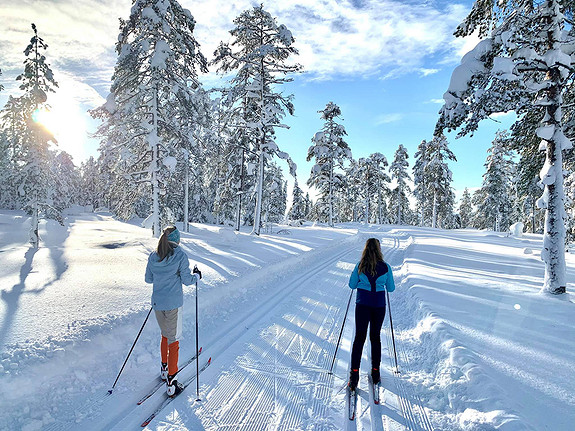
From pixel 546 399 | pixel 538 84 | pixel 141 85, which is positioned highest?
pixel 141 85

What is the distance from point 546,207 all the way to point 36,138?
23.7m

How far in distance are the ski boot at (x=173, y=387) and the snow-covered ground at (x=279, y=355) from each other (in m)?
0.16

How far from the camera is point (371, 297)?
455cm

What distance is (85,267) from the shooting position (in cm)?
973

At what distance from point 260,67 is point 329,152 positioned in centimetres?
1517

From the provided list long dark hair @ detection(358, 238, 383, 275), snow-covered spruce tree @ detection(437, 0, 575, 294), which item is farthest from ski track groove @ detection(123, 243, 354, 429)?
snow-covered spruce tree @ detection(437, 0, 575, 294)

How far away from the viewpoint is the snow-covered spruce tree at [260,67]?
58.9 ft

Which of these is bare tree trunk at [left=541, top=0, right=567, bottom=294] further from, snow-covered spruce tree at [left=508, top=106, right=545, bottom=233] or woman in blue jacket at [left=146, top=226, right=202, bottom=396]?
woman in blue jacket at [left=146, top=226, right=202, bottom=396]

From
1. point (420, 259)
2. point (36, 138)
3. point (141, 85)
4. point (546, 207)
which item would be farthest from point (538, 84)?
point (36, 138)

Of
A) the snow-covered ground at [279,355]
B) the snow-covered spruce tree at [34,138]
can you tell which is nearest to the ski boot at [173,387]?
the snow-covered ground at [279,355]

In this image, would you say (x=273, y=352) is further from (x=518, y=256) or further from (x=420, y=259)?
(x=518, y=256)

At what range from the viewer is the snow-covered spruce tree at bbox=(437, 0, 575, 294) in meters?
7.33

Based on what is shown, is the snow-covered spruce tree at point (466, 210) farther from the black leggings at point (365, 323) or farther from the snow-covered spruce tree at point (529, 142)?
the black leggings at point (365, 323)

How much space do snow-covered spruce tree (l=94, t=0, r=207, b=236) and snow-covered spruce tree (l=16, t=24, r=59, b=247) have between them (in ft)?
18.7
